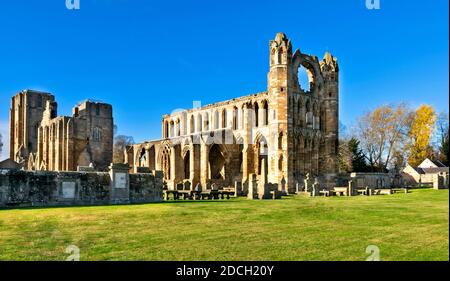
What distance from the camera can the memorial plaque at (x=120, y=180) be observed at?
2068cm

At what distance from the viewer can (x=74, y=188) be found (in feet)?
64.3

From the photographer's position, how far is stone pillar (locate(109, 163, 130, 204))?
2047 centimetres

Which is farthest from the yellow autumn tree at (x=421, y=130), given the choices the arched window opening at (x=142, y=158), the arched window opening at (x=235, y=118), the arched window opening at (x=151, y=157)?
the arched window opening at (x=142, y=158)

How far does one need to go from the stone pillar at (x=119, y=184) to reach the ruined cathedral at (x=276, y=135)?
1981cm

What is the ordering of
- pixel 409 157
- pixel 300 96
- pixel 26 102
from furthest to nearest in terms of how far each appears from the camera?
pixel 26 102, pixel 409 157, pixel 300 96

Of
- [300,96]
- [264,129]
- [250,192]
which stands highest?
[300,96]

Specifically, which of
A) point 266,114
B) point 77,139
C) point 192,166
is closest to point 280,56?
point 266,114

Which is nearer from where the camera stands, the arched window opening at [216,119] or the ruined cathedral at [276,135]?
the ruined cathedral at [276,135]

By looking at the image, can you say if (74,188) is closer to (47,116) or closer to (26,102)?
(47,116)

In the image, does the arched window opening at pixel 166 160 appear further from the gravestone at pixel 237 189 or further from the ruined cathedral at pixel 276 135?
the gravestone at pixel 237 189

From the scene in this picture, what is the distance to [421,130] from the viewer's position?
48.8 m

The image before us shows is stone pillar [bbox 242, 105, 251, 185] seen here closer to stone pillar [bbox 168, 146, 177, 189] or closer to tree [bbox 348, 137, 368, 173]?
stone pillar [bbox 168, 146, 177, 189]

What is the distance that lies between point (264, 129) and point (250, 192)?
2005 cm
